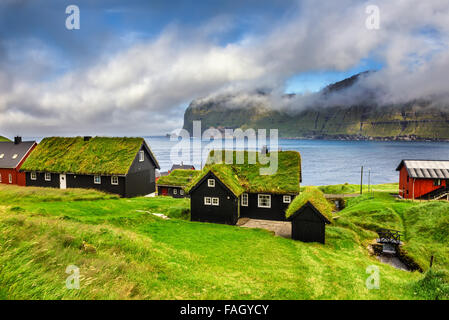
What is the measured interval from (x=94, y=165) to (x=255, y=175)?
2562cm

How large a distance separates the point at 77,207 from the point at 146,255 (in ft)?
61.0

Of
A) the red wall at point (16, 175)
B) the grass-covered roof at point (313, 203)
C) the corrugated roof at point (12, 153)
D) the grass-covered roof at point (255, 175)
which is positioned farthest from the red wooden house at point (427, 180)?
the corrugated roof at point (12, 153)

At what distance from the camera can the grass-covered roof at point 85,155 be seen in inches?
1609

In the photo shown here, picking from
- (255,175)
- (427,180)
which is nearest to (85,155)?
(255,175)

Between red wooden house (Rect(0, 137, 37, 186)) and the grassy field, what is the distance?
3052 cm

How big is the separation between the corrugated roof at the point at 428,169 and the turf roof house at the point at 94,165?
49.7 m

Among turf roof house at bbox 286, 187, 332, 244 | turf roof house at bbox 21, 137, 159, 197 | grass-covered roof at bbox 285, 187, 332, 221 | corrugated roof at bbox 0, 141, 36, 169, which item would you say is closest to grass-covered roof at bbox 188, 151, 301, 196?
grass-covered roof at bbox 285, 187, 332, 221

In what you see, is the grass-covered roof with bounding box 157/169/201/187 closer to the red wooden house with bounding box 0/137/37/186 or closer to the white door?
the white door

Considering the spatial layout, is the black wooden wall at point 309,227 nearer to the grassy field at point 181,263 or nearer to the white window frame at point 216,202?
the grassy field at point 181,263

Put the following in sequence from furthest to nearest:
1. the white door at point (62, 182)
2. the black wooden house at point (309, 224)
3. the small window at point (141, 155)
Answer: the small window at point (141, 155), the white door at point (62, 182), the black wooden house at point (309, 224)

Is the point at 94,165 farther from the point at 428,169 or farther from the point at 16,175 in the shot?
the point at 428,169

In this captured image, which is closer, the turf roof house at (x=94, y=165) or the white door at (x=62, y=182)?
the turf roof house at (x=94, y=165)
